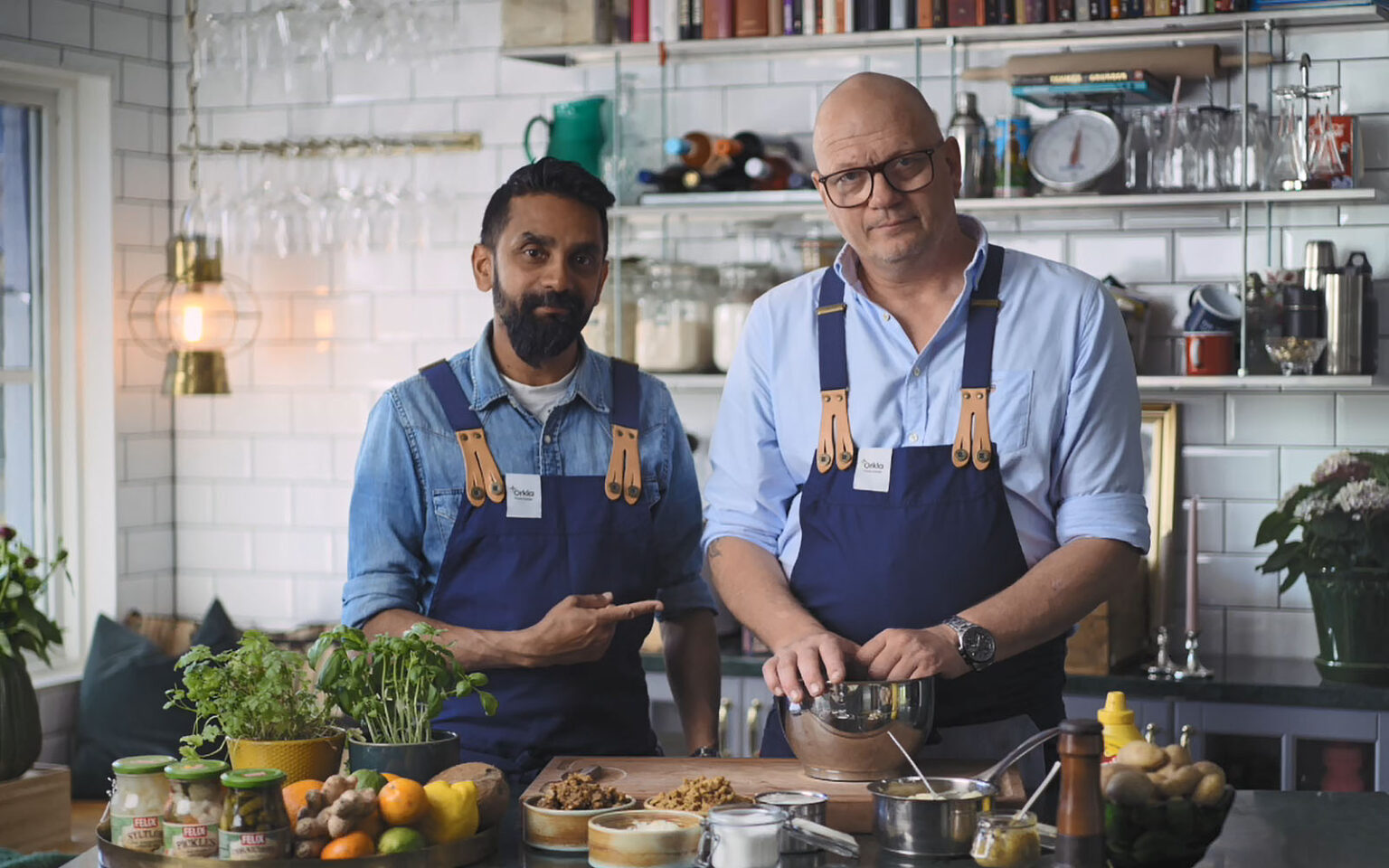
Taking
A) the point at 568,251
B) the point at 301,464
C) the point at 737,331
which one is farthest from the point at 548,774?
the point at 301,464

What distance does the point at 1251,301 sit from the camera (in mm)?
4320

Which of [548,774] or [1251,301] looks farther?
[1251,301]

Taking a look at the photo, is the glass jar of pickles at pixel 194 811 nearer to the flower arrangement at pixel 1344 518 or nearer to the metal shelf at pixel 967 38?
the flower arrangement at pixel 1344 518

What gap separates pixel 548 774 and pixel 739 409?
73 centimetres

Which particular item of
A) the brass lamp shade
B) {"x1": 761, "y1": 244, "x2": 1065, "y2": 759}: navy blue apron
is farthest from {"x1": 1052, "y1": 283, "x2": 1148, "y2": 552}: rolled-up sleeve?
the brass lamp shade

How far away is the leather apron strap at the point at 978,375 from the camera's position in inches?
100

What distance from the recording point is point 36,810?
174 inches

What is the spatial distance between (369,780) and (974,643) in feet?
2.95

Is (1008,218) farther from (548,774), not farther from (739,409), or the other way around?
(548,774)

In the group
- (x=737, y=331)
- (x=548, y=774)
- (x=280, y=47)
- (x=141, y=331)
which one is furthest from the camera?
(x=141, y=331)

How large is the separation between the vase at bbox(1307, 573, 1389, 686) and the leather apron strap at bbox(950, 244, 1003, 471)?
192cm

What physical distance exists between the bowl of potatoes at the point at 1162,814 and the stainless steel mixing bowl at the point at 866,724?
0.31 metres

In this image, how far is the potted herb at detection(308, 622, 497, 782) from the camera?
2211 mm

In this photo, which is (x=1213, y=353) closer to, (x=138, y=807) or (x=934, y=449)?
(x=934, y=449)
